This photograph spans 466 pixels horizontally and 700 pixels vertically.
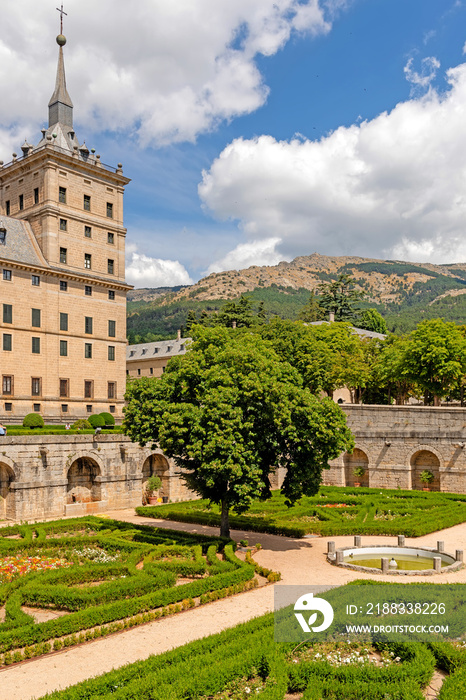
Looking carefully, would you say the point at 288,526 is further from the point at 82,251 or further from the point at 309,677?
the point at 82,251

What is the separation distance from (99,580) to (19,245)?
36.2m

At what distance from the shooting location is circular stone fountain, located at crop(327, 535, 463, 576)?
20.6 metres

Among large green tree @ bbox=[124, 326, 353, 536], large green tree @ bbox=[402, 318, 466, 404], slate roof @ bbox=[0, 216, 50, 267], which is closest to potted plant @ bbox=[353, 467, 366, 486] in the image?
large green tree @ bbox=[402, 318, 466, 404]

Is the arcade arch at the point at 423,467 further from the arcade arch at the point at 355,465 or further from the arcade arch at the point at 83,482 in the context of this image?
the arcade arch at the point at 83,482

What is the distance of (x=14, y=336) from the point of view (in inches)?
1860

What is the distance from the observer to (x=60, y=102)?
56375 mm

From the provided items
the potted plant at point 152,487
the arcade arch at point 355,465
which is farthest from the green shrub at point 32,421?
the arcade arch at point 355,465

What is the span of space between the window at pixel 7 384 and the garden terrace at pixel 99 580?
2175 cm

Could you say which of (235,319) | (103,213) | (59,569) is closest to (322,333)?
(235,319)

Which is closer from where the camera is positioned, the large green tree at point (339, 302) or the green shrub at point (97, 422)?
the green shrub at point (97, 422)

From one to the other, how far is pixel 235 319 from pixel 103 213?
37.1 metres

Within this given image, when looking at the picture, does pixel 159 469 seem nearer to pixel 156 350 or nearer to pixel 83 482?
pixel 83 482

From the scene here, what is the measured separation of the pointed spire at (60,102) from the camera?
5625 centimetres

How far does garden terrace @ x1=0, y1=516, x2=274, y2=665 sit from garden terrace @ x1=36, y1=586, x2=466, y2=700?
328 cm
